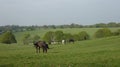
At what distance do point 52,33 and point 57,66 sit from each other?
10990 cm

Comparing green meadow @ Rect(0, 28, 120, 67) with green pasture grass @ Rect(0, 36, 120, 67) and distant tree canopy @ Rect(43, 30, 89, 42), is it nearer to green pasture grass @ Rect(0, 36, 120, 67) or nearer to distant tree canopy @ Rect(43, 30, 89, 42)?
green pasture grass @ Rect(0, 36, 120, 67)

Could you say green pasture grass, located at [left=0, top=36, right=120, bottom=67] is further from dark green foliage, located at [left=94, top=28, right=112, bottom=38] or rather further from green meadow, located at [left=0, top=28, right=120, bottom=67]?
dark green foliage, located at [left=94, top=28, right=112, bottom=38]

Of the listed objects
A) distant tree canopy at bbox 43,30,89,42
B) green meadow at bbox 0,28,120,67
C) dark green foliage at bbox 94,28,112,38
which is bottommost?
distant tree canopy at bbox 43,30,89,42

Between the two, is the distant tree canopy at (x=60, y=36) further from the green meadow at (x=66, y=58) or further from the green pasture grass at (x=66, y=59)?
the green pasture grass at (x=66, y=59)

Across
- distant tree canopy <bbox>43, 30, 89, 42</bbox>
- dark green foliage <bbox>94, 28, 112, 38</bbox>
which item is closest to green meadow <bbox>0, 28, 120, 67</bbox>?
dark green foliage <bbox>94, 28, 112, 38</bbox>

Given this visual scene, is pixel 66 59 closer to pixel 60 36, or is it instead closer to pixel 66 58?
pixel 66 58

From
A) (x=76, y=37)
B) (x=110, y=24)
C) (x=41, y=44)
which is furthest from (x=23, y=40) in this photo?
(x=41, y=44)

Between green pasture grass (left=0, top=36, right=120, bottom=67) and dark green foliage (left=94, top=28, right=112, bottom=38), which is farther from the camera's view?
dark green foliage (left=94, top=28, right=112, bottom=38)

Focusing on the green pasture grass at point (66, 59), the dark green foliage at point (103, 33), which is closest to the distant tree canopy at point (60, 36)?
the dark green foliage at point (103, 33)

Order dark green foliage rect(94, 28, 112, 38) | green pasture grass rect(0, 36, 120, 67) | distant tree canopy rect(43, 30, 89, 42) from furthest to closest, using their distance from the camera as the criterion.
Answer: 1. distant tree canopy rect(43, 30, 89, 42)
2. dark green foliage rect(94, 28, 112, 38)
3. green pasture grass rect(0, 36, 120, 67)

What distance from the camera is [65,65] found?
913 inches

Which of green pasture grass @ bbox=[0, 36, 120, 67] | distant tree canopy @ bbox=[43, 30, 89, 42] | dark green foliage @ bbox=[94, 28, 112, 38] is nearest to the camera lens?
green pasture grass @ bbox=[0, 36, 120, 67]

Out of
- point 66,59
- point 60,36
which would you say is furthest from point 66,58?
point 60,36

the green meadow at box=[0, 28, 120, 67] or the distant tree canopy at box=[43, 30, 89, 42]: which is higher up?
the green meadow at box=[0, 28, 120, 67]
